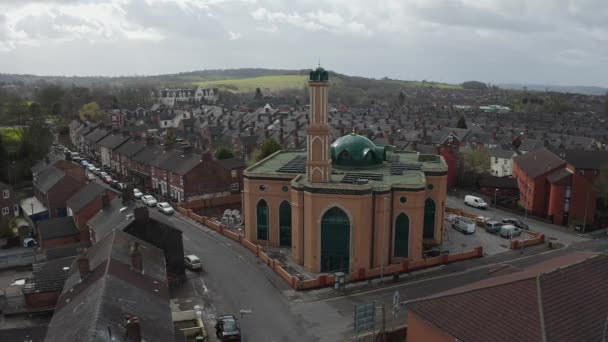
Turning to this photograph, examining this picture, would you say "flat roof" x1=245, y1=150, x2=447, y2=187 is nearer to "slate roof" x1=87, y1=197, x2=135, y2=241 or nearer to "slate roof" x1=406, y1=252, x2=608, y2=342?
"slate roof" x1=87, y1=197, x2=135, y2=241

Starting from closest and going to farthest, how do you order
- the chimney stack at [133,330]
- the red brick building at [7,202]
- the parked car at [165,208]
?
the chimney stack at [133,330], the red brick building at [7,202], the parked car at [165,208]

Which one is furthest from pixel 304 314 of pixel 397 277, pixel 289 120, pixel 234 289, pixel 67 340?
pixel 289 120

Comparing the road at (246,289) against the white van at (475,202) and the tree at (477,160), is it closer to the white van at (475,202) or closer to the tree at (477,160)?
the white van at (475,202)

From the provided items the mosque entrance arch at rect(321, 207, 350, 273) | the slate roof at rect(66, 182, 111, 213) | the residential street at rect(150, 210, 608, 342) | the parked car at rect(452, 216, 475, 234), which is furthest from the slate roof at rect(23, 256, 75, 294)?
the parked car at rect(452, 216, 475, 234)

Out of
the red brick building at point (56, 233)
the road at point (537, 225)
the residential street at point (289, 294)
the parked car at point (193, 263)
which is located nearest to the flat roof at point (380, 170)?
the residential street at point (289, 294)

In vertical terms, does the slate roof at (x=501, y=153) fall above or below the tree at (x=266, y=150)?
below

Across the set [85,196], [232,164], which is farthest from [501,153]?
[85,196]
